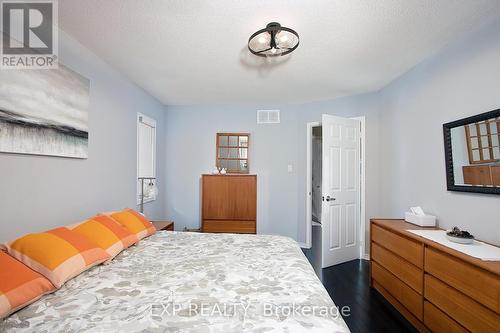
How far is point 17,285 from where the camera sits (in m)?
1.00

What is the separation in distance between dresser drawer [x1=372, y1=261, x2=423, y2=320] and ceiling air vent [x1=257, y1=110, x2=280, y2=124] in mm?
2565

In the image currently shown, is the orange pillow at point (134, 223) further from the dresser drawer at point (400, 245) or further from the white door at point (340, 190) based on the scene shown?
the dresser drawer at point (400, 245)

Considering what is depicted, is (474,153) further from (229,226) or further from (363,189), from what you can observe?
(229,226)

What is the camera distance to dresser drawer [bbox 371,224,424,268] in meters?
1.79

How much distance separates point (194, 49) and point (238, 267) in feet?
6.36

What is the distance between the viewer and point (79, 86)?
80.2 inches

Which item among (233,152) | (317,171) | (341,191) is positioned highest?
(233,152)

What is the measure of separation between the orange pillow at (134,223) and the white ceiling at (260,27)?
1559 millimetres

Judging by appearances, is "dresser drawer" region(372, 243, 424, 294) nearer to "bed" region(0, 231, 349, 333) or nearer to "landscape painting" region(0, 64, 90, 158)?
"bed" region(0, 231, 349, 333)

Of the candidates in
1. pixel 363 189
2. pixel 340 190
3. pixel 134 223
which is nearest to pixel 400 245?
pixel 340 190

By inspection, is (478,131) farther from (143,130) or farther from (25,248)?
(143,130)

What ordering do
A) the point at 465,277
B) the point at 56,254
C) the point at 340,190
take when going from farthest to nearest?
the point at 340,190 → the point at 465,277 → the point at 56,254

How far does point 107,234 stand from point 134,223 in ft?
1.30

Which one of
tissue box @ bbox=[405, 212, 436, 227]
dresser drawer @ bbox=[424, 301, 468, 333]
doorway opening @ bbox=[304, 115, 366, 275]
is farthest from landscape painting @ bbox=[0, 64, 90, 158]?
tissue box @ bbox=[405, 212, 436, 227]
